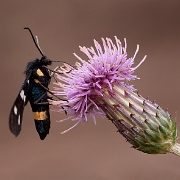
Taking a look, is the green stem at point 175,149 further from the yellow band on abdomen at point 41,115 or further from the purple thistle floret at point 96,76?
the yellow band on abdomen at point 41,115

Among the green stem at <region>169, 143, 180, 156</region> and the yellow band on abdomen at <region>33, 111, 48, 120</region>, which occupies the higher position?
the yellow band on abdomen at <region>33, 111, 48, 120</region>

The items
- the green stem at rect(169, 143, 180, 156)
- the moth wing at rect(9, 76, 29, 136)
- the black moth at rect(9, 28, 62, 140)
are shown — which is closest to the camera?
the green stem at rect(169, 143, 180, 156)

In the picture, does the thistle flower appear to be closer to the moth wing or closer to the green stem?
the green stem

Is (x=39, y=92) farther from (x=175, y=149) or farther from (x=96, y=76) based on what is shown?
(x=175, y=149)

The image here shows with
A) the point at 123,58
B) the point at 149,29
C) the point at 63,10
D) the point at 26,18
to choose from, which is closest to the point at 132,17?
the point at 149,29

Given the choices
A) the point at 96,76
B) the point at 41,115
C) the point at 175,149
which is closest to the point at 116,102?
the point at 96,76

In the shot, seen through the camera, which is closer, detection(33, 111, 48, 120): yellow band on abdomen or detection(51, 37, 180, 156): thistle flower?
detection(51, 37, 180, 156): thistle flower

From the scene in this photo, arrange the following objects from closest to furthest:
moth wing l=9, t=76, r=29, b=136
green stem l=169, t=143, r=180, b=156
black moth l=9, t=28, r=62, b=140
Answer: green stem l=169, t=143, r=180, b=156, moth wing l=9, t=76, r=29, b=136, black moth l=9, t=28, r=62, b=140

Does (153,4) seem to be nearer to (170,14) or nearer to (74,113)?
(170,14)

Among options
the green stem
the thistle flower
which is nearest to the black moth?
Answer: the thistle flower

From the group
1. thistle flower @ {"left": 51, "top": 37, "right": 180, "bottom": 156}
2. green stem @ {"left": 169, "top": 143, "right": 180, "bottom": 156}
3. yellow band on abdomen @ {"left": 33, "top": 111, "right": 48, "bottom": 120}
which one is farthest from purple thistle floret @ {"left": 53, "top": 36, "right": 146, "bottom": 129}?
green stem @ {"left": 169, "top": 143, "right": 180, "bottom": 156}
